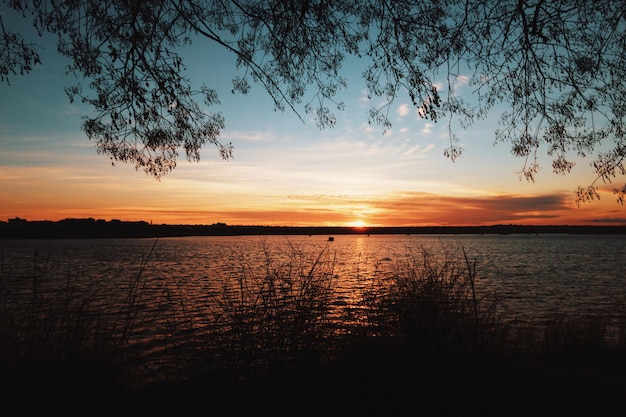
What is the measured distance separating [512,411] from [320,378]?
2.97m

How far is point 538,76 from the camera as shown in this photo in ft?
24.3

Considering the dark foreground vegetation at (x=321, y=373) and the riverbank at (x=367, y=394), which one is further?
the dark foreground vegetation at (x=321, y=373)

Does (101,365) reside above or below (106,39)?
below

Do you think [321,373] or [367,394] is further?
[321,373]

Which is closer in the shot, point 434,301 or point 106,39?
point 106,39

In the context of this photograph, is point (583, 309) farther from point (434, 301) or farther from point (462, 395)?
point (462, 395)

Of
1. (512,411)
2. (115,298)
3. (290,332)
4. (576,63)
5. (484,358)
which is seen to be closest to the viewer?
(512,411)

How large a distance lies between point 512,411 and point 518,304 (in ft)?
71.3

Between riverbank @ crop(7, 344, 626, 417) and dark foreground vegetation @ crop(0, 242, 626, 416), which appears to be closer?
riverbank @ crop(7, 344, 626, 417)

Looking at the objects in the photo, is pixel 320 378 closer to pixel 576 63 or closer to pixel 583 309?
pixel 576 63

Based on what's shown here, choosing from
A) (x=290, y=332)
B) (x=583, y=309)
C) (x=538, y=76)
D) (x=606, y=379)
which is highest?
(x=538, y=76)

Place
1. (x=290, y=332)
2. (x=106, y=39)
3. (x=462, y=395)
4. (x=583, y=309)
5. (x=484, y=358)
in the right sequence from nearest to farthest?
(x=462, y=395) < (x=106, y=39) < (x=484, y=358) < (x=290, y=332) < (x=583, y=309)

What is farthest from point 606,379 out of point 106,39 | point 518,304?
point 518,304

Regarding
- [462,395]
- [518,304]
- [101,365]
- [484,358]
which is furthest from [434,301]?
[518,304]
